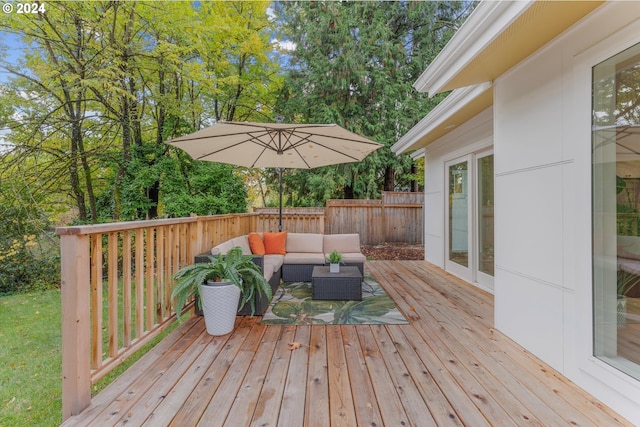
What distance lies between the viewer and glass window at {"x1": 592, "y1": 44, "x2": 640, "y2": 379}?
5.91 ft

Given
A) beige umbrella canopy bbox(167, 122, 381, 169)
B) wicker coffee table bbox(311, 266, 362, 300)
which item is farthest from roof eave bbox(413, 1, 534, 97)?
wicker coffee table bbox(311, 266, 362, 300)

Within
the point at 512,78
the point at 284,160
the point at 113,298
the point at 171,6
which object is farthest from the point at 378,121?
the point at 113,298

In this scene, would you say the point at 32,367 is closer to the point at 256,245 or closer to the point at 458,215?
the point at 256,245

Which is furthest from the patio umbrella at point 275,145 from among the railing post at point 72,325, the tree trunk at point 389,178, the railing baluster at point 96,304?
the tree trunk at point 389,178

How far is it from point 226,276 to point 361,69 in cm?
813

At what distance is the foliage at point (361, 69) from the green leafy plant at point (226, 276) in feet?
Answer: 19.9

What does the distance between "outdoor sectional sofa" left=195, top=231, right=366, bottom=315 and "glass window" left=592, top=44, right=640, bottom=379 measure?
3136mm

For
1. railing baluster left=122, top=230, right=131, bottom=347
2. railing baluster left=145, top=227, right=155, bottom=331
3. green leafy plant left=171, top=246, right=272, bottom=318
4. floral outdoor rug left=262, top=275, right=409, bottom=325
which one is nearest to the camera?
railing baluster left=122, top=230, right=131, bottom=347

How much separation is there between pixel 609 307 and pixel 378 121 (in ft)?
27.4

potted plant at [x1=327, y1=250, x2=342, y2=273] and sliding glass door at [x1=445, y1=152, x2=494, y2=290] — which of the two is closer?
potted plant at [x1=327, y1=250, x2=342, y2=273]

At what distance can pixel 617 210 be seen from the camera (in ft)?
6.23

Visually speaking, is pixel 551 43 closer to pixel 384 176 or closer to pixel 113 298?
pixel 113 298

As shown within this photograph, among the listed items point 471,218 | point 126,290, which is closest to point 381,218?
point 471,218

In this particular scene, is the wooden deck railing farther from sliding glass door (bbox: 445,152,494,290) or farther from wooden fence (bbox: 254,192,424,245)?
wooden fence (bbox: 254,192,424,245)
